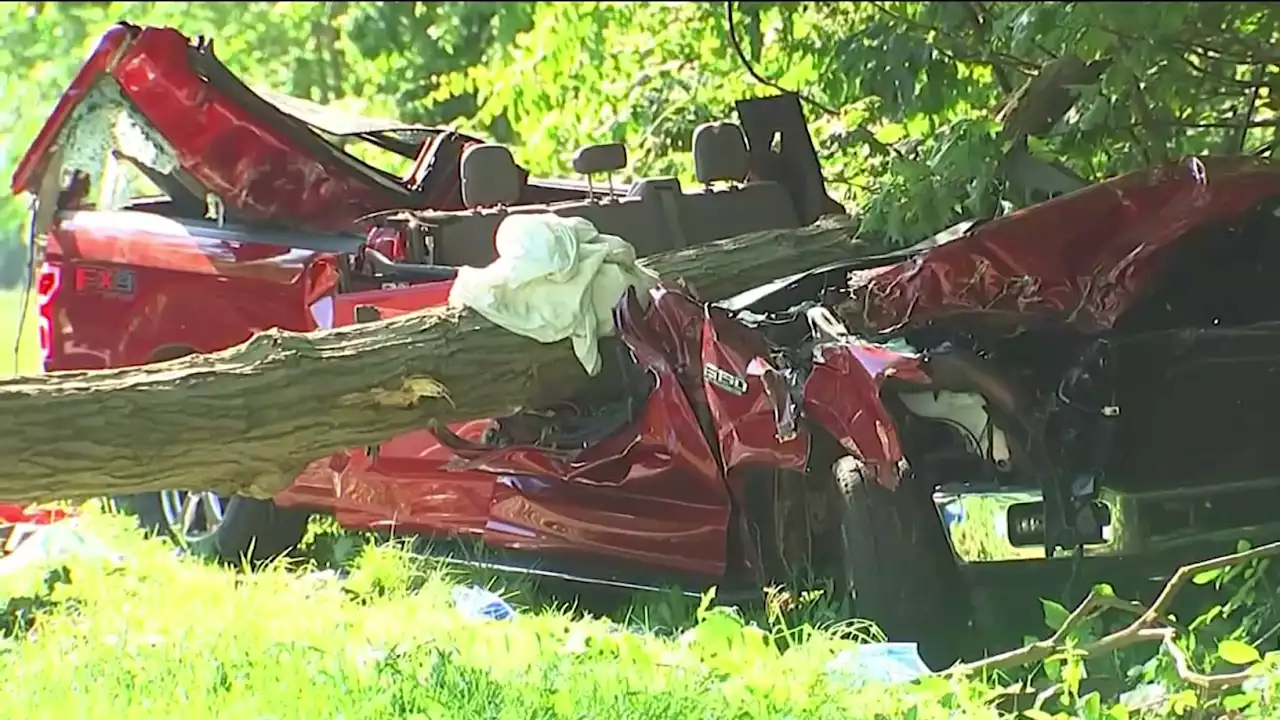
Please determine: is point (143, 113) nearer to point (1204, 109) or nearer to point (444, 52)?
point (1204, 109)

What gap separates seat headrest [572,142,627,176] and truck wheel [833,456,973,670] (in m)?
1.84

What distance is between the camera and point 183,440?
4.72 m

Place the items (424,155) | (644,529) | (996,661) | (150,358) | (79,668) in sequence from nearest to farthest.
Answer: (996,661), (79,668), (644,529), (150,358), (424,155)

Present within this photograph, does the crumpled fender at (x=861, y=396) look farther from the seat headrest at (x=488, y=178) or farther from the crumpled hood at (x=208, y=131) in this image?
the crumpled hood at (x=208, y=131)

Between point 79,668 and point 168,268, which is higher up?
point 168,268

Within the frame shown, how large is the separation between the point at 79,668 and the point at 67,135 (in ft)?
10.4

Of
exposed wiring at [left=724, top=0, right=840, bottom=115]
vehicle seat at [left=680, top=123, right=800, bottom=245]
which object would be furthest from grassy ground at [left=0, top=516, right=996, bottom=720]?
exposed wiring at [left=724, top=0, right=840, bottom=115]

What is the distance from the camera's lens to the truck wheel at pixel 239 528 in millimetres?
6660

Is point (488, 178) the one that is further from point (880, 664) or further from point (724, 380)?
point (880, 664)

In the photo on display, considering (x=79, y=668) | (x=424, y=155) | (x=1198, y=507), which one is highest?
(x=424, y=155)

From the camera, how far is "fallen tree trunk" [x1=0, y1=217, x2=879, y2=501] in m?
4.52

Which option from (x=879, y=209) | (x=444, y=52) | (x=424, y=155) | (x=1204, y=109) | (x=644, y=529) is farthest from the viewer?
(x=444, y=52)

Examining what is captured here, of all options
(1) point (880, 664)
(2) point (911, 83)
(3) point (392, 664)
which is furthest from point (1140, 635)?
(2) point (911, 83)

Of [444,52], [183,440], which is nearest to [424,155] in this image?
[183,440]
